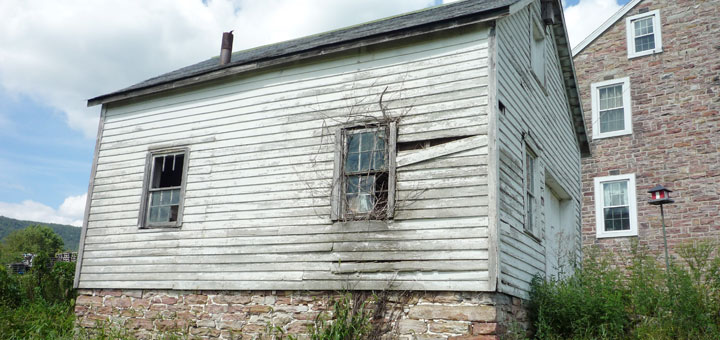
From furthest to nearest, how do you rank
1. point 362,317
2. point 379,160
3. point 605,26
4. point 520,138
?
point 605,26
point 520,138
point 379,160
point 362,317

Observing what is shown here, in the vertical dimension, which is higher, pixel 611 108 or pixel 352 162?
pixel 611 108

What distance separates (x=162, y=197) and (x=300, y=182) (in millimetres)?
2985

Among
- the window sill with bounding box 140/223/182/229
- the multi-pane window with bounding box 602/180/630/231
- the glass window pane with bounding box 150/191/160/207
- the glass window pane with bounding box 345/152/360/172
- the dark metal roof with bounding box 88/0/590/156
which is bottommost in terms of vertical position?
the window sill with bounding box 140/223/182/229

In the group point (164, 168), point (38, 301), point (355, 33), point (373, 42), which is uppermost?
point (355, 33)

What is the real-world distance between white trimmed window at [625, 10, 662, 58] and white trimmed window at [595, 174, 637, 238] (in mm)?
3433

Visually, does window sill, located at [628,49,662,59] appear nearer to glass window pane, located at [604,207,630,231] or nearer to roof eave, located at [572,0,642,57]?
roof eave, located at [572,0,642,57]

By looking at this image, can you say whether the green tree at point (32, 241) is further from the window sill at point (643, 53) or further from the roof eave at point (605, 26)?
the window sill at point (643, 53)

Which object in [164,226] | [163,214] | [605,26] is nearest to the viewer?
[164,226]

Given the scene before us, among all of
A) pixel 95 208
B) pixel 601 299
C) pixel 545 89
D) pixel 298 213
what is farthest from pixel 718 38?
pixel 95 208

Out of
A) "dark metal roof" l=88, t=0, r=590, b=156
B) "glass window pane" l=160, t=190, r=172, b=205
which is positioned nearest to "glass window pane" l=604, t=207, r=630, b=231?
"dark metal roof" l=88, t=0, r=590, b=156

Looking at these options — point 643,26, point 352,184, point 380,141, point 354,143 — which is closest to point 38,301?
point 352,184

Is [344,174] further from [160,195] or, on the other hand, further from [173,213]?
[160,195]

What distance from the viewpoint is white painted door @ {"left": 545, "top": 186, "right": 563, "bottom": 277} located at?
10672 millimetres

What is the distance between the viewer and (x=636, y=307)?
26.4 feet
